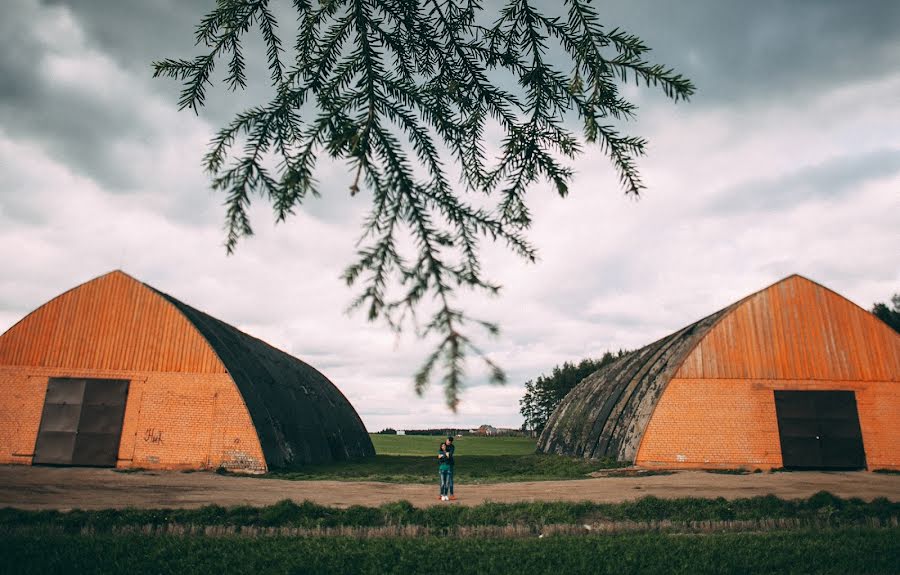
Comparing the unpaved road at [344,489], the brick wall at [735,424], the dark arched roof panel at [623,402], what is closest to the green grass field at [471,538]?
the unpaved road at [344,489]

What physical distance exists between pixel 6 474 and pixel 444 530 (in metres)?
17.9

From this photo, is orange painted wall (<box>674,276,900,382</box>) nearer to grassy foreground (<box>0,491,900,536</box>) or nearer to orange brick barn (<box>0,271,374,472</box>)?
grassy foreground (<box>0,491,900,536</box>)

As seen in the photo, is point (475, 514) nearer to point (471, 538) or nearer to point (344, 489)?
point (471, 538)

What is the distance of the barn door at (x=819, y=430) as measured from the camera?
21.9 m

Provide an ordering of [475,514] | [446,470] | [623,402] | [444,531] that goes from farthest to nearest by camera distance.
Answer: [623,402] → [446,470] → [475,514] → [444,531]

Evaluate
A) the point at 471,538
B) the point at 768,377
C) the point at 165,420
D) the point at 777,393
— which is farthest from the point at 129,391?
the point at 777,393

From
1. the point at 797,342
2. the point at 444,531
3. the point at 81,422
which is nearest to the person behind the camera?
the point at 444,531

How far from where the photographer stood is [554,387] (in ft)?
261

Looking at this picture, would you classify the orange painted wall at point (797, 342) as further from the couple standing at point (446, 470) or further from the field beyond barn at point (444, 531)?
the couple standing at point (446, 470)

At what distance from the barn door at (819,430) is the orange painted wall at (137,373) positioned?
2186 cm

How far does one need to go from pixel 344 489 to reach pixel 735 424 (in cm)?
1618

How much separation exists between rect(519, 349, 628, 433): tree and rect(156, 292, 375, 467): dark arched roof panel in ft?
142

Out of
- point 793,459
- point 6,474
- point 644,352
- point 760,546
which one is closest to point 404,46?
point 760,546

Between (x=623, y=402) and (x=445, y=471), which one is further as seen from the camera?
(x=623, y=402)
